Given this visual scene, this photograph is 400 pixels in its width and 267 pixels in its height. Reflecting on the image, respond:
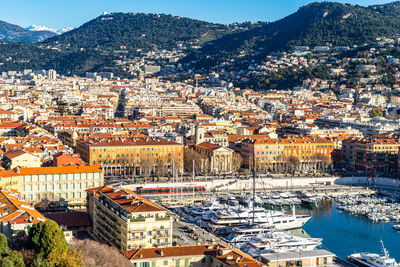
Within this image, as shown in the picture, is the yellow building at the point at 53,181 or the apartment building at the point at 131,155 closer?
the yellow building at the point at 53,181

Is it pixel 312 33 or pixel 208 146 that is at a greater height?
pixel 312 33

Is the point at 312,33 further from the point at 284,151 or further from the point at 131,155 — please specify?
the point at 131,155

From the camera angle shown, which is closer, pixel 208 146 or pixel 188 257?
pixel 188 257

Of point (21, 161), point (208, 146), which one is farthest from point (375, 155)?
point (21, 161)

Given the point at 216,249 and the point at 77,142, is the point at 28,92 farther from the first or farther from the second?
the point at 216,249

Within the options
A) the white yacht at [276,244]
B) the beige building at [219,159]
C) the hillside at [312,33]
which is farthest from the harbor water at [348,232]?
the hillside at [312,33]

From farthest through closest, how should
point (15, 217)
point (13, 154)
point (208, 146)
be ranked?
point (208, 146)
point (13, 154)
point (15, 217)

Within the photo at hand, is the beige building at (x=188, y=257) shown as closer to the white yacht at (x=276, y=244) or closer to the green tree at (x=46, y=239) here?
the green tree at (x=46, y=239)

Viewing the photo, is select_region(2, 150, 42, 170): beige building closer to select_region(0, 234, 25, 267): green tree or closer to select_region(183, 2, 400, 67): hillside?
select_region(0, 234, 25, 267): green tree

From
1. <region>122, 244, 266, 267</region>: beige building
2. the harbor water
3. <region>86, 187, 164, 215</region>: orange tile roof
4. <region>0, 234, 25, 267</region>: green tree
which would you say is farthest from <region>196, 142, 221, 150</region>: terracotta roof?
<region>0, 234, 25, 267</region>: green tree
